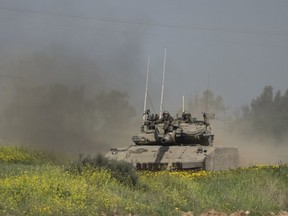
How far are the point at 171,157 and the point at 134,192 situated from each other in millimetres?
8645

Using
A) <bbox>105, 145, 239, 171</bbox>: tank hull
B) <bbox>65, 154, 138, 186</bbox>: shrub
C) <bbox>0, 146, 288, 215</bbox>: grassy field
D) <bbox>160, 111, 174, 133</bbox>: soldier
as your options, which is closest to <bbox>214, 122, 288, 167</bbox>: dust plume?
<bbox>160, 111, 174, 133</bbox>: soldier

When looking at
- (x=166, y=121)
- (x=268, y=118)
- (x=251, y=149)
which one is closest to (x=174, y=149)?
(x=166, y=121)

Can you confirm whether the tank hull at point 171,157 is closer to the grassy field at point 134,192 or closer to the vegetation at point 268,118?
the grassy field at point 134,192

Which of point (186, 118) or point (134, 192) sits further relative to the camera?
point (186, 118)

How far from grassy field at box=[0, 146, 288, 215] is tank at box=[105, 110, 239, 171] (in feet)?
6.99

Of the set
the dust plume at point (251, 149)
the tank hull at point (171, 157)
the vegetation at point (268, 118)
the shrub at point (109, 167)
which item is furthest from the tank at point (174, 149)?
the vegetation at point (268, 118)

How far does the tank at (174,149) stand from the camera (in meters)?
23.9

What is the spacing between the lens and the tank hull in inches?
926

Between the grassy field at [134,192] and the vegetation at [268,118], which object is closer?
the grassy field at [134,192]

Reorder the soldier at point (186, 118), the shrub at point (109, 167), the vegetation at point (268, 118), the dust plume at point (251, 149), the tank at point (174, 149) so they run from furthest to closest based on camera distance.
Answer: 1. the vegetation at point (268, 118)
2. the dust plume at point (251, 149)
3. the soldier at point (186, 118)
4. the tank at point (174, 149)
5. the shrub at point (109, 167)

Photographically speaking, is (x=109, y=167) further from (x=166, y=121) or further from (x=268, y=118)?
(x=268, y=118)

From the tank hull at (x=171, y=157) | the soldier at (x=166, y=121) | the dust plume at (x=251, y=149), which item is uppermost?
the soldier at (x=166, y=121)

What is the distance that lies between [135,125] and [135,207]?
3682cm

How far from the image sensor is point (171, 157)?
956 inches
